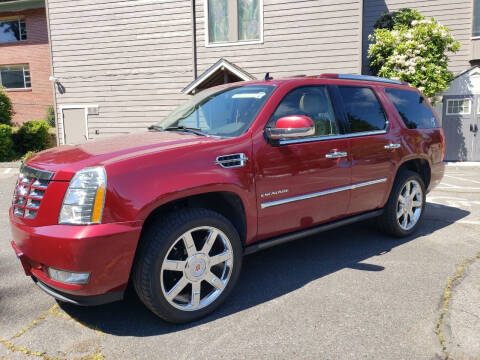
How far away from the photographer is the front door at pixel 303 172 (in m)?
3.23

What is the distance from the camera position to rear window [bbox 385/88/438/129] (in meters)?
4.64

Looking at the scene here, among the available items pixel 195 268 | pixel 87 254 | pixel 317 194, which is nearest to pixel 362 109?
pixel 317 194

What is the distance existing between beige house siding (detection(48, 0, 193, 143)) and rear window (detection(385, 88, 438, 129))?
352 inches

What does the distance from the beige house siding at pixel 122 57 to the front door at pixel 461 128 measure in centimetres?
856

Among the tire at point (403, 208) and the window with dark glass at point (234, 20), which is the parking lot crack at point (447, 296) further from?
the window with dark glass at point (234, 20)

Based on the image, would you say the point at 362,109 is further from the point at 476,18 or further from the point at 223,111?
the point at 476,18

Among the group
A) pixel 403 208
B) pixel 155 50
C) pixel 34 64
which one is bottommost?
pixel 403 208

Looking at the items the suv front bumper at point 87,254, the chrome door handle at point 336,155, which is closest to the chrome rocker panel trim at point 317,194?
the chrome door handle at point 336,155

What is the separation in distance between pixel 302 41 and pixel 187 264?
410 inches

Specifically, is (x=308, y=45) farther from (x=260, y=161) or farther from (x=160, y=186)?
(x=160, y=186)

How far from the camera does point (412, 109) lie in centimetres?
482

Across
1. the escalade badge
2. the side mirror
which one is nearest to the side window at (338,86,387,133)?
the side mirror

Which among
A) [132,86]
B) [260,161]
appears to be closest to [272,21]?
[132,86]

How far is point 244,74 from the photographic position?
1099 centimetres
